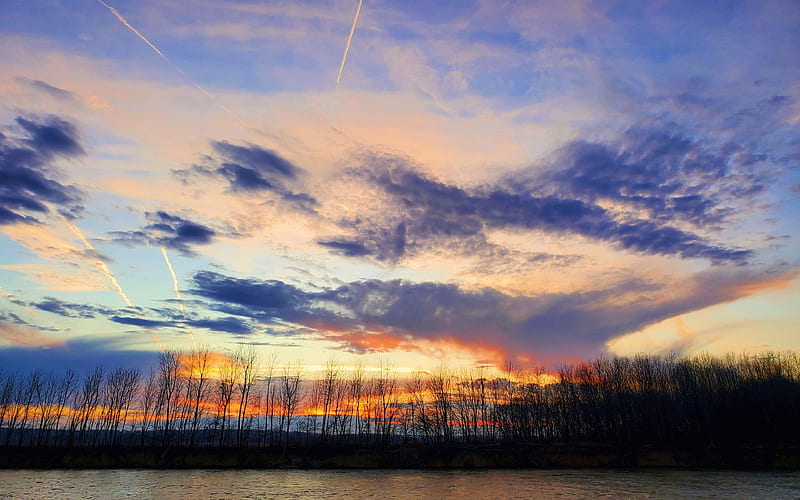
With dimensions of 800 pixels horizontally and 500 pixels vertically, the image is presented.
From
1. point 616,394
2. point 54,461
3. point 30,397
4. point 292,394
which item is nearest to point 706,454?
point 616,394

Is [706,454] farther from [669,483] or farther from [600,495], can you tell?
[600,495]

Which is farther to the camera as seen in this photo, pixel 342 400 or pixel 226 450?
pixel 342 400

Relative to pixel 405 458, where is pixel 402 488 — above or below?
above

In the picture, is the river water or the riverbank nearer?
the river water

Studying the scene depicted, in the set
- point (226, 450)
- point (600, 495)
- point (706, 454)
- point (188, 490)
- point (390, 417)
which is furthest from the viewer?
point (390, 417)

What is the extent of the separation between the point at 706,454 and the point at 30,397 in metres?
151

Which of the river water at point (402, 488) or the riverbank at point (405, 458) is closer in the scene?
the river water at point (402, 488)

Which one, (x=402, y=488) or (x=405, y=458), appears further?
(x=405, y=458)

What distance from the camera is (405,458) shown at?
8169 cm

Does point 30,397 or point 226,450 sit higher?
point 30,397

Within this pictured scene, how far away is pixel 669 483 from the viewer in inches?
1934

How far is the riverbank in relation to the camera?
240ft

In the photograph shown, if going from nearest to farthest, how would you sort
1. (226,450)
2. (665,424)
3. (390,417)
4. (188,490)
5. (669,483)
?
1. (188,490)
2. (669,483)
3. (226,450)
4. (665,424)
5. (390,417)

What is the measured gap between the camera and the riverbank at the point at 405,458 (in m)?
73.1
